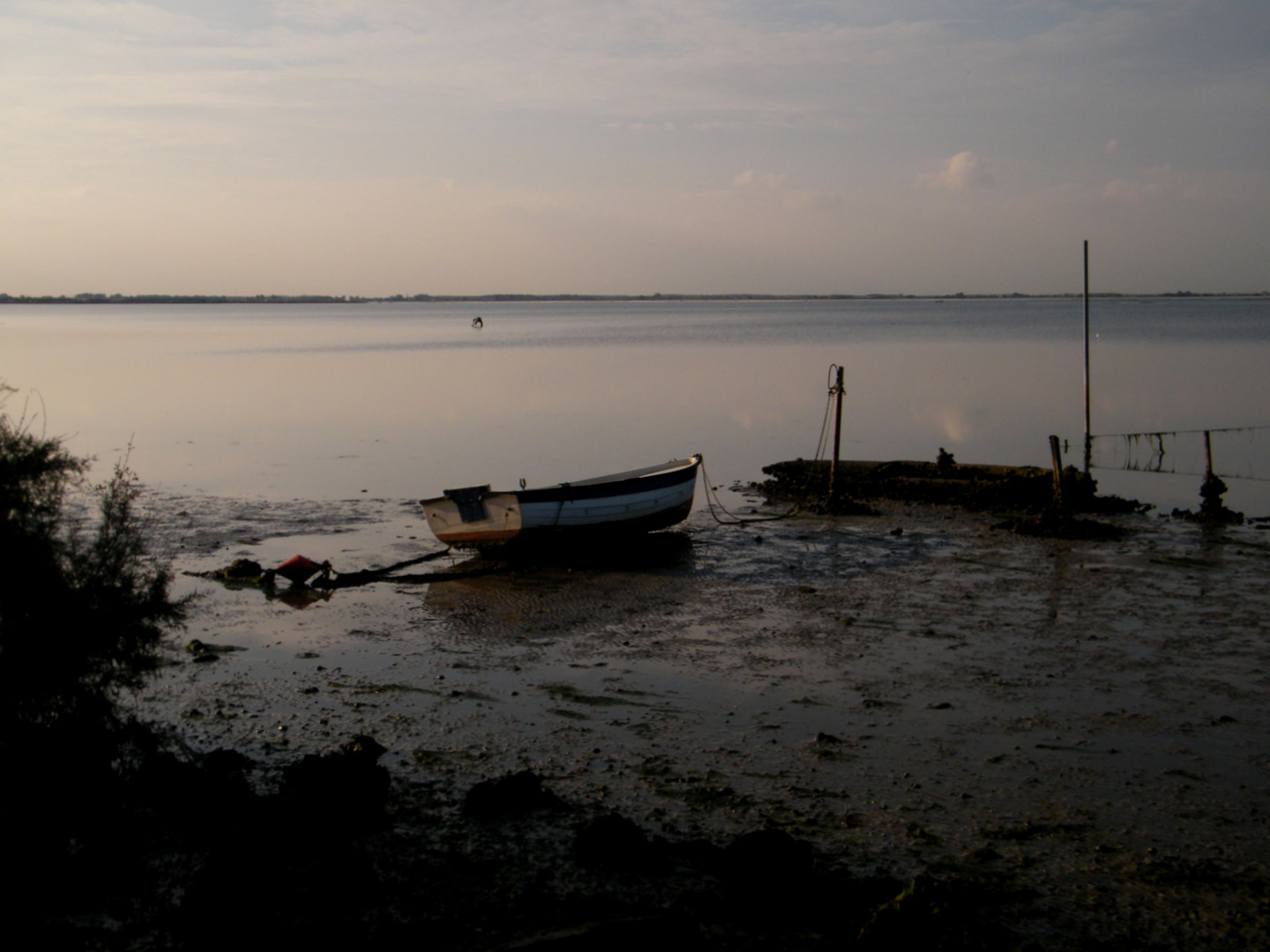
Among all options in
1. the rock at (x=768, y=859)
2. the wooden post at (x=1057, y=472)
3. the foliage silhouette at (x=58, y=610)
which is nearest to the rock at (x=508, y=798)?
the rock at (x=768, y=859)

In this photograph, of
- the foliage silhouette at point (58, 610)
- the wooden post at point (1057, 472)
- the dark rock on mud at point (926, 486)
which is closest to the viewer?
the foliage silhouette at point (58, 610)

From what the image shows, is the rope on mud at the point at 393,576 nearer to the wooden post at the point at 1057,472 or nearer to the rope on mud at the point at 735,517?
the rope on mud at the point at 735,517

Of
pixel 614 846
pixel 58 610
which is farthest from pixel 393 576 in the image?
pixel 614 846

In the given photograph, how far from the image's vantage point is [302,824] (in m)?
6.37

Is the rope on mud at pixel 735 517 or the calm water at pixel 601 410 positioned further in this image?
the calm water at pixel 601 410

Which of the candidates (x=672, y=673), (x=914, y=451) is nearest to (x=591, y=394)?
(x=914, y=451)

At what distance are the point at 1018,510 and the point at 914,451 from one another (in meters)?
9.55

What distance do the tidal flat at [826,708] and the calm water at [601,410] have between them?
4618 millimetres

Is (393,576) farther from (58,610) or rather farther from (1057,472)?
(1057,472)

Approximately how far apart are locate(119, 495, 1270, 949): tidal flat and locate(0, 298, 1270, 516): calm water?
182 inches

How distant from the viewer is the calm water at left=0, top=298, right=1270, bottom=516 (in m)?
24.3

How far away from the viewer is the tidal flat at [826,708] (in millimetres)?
6160

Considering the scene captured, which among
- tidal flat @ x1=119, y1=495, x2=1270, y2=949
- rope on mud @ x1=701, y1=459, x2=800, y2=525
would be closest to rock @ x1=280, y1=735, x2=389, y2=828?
tidal flat @ x1=119, y1=495, x2=1270, y2=949

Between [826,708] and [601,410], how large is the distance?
92.1 feet
